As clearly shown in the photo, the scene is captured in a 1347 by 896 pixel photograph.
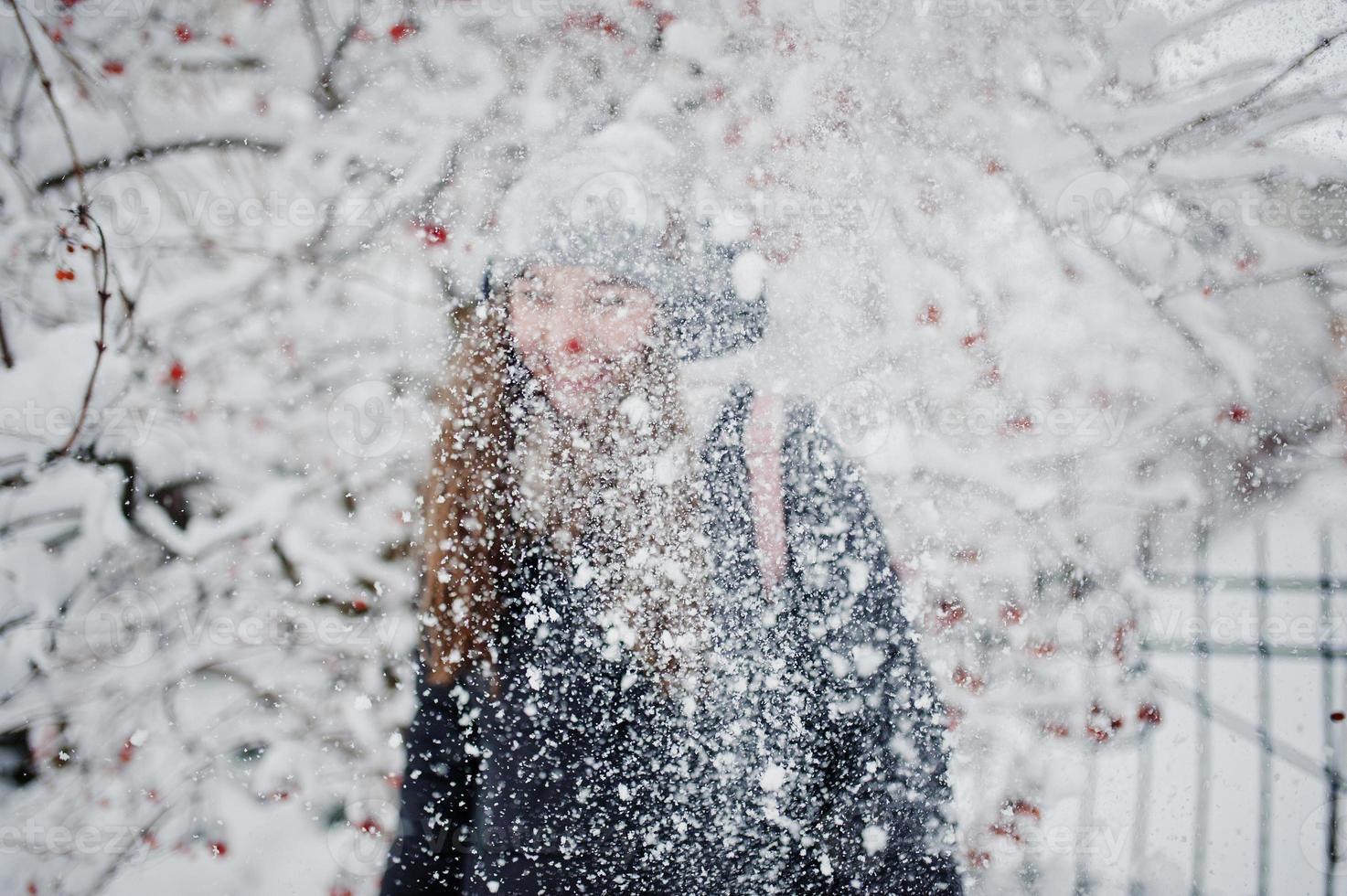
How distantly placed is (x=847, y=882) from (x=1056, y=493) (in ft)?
2.49

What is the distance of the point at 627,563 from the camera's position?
3.43ft

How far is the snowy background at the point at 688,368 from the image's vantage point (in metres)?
1.04

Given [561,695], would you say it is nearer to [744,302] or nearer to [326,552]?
[326,552]

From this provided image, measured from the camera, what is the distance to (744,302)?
105 cm

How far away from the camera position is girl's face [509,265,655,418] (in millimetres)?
1038
